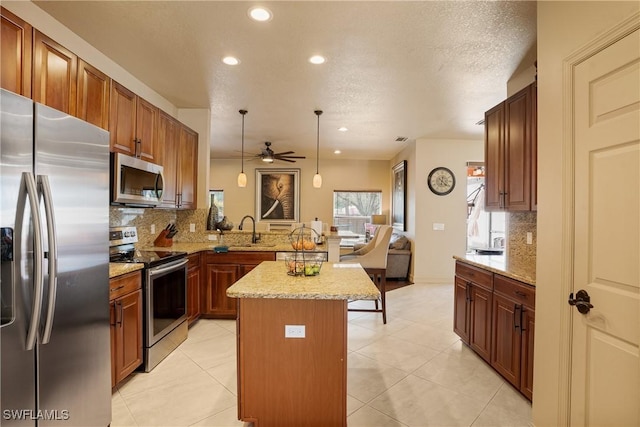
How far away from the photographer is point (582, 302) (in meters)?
1.45

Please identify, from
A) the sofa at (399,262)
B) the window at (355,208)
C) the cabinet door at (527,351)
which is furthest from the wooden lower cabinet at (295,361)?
the window at (355,208)

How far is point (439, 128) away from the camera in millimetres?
4906

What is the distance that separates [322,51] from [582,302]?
2.44 meters

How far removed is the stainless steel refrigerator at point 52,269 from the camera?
1.22 meters

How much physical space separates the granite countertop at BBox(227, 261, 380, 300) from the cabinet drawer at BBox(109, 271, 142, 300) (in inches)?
36.9

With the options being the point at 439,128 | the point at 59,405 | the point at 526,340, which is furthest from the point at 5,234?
the point at 439,128

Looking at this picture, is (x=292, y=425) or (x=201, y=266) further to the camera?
(x=201, y=266)

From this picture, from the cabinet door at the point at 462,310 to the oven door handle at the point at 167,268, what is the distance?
276 cm

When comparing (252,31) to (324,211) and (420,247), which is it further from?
(324,211)

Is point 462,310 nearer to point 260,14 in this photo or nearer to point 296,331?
point 296,331

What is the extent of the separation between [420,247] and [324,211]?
2.85 m

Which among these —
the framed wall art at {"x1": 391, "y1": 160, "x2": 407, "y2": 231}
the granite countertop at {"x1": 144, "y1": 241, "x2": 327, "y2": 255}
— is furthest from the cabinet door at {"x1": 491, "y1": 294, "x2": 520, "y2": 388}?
the framed wall art at {"x1": 391, "y1": 160, "x2": 407, "y2": 231}

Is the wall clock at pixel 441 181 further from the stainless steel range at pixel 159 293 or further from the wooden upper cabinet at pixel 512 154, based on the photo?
the stainless steel range at pixel 159 293

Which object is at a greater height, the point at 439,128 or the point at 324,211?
the point at 439,128
